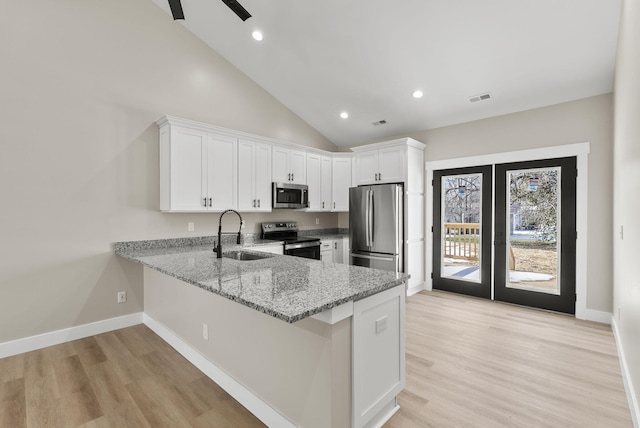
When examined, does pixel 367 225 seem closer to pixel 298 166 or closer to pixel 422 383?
pixel 298 166

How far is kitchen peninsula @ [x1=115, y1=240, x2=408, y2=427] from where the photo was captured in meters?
1.54

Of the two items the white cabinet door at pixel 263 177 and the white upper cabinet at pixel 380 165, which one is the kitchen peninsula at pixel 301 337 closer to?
the white cabinet door at pixel 263 177

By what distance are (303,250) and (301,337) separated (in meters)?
2.99

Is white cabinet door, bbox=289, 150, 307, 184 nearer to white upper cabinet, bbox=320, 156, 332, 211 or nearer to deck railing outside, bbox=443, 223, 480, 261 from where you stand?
white upper cabinet, bbox=320, 156, 332, 211

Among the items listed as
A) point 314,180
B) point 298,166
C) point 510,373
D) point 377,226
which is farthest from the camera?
point 314,180

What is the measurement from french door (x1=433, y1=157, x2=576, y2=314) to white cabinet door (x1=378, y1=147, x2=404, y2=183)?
708mm

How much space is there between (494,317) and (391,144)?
279 centimetres

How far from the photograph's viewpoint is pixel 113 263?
3432mm

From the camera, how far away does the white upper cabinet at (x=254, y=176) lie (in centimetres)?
418

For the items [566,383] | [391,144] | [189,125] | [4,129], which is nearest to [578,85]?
[391,144]

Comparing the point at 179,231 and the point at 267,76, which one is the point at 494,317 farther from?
the point at 267,76

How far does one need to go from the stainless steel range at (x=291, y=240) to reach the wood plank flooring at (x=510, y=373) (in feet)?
5.70

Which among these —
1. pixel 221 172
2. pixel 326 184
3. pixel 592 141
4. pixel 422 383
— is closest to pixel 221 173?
pixel 221 172

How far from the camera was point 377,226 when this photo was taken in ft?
15.6
